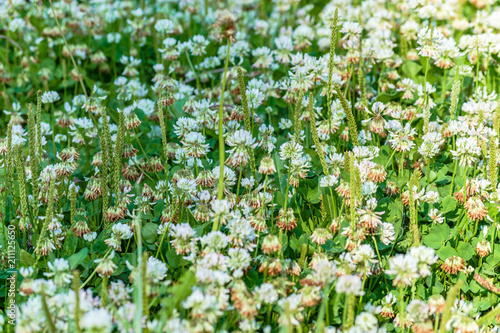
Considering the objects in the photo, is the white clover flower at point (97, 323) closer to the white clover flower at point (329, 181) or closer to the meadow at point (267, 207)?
the meadow at point (267, 207)

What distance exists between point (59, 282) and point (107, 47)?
3314mm

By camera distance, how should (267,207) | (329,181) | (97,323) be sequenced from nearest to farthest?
(97,323)
(329,181)
(267,207)

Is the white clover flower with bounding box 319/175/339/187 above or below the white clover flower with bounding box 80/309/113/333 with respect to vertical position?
above

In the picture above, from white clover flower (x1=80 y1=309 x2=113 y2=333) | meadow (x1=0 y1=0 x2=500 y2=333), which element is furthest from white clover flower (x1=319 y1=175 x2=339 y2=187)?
white clover flower (x1=80 y1=309 x2=113 y2=333)

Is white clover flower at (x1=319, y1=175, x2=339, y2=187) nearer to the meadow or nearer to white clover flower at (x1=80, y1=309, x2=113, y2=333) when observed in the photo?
the meadow

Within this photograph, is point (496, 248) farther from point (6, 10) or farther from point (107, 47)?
point (6, 10)

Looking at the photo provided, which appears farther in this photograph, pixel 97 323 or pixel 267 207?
pixel 267 207

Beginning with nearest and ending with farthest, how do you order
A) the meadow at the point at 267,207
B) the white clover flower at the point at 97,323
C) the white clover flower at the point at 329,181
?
the white clover flower at the point at 97,323 → the meadow at the point at 267,207 → the white clover flower at the point at 329,181

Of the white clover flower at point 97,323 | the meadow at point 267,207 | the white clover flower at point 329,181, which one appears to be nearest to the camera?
the white clover flower at point 97,323

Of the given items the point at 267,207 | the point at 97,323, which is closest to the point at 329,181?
the point at 267,207

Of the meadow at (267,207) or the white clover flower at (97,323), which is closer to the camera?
the white clover flower at (97,323)

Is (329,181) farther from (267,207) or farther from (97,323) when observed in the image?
(97,323)

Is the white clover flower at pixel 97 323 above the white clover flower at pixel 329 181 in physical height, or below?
below

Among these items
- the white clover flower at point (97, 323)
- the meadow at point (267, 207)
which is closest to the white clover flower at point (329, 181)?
the meadow at point (267, 207)
